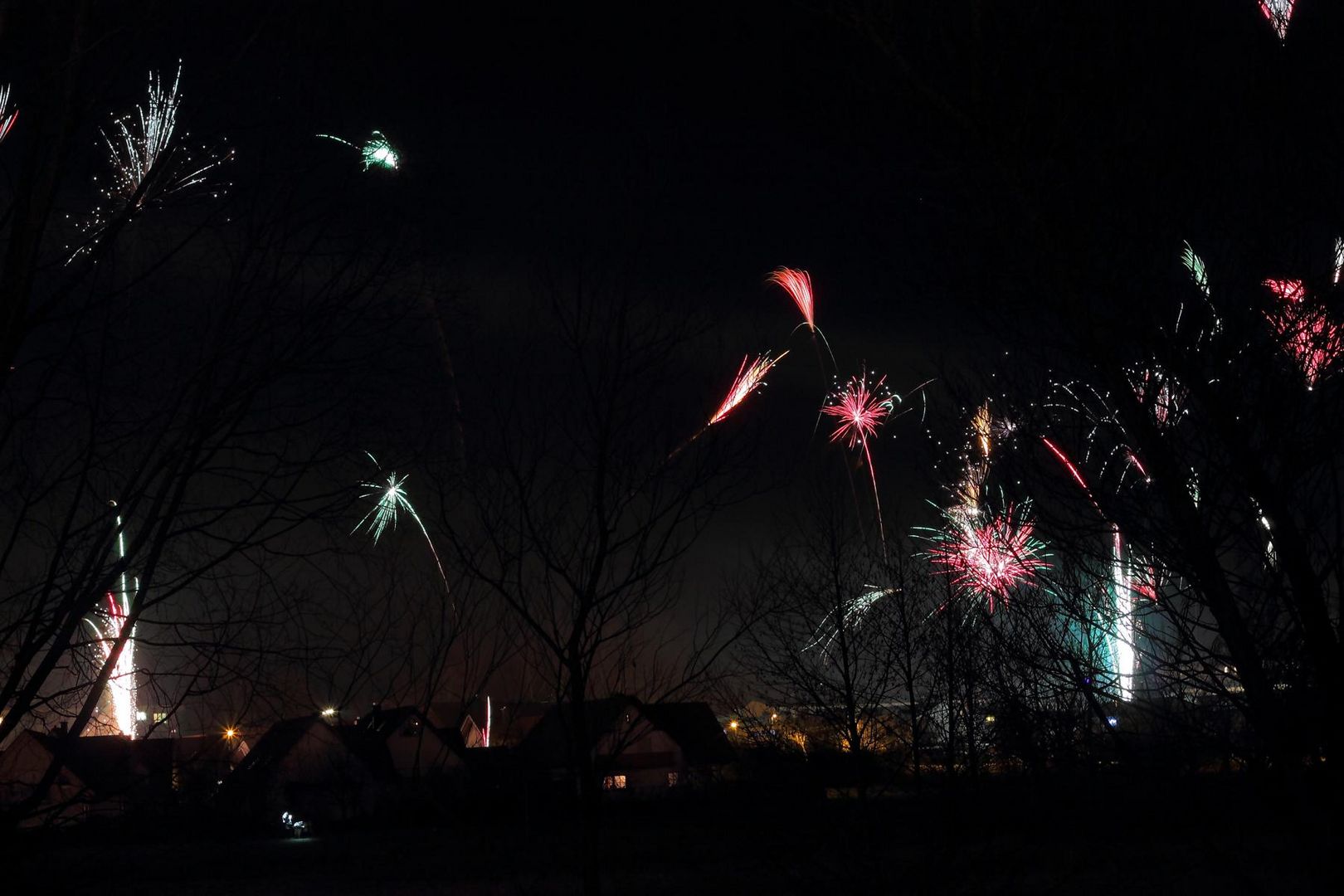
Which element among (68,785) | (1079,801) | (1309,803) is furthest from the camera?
(1079,801)

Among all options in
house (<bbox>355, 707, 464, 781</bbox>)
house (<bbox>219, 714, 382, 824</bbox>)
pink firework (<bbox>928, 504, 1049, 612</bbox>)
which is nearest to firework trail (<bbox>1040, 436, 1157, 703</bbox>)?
pink firework (<bbox>928, 504, 1049, 612</bbox>)

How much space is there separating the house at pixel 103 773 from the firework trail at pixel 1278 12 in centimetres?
594

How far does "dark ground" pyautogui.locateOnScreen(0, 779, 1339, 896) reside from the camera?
604cm

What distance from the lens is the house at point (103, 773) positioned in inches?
172

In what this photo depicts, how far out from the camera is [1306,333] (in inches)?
229

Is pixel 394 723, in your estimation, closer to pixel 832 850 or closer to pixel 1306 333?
pixel 832 850

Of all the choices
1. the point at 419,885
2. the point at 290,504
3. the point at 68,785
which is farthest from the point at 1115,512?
the point at 419,885

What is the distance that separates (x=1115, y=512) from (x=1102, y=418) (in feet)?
1.77

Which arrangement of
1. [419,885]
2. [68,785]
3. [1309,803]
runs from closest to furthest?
[68,785]
[1309,803]
[419,885]

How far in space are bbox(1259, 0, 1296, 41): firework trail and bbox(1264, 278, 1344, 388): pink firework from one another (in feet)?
4.26

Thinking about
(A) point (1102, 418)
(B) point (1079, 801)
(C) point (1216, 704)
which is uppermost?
(A) point (1102, 418)

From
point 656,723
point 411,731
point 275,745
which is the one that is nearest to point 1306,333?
point 656,723

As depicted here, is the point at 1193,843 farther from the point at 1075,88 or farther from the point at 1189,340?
the point at 1075,88

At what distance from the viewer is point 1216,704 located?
20.5 ft
